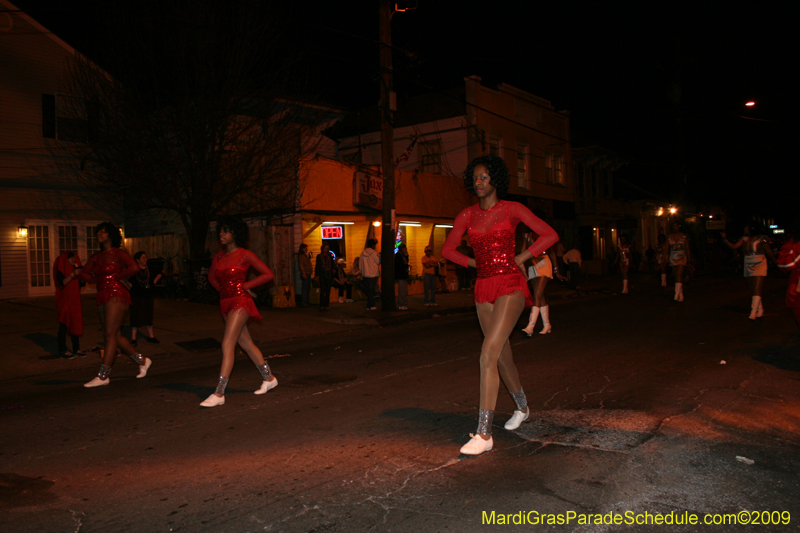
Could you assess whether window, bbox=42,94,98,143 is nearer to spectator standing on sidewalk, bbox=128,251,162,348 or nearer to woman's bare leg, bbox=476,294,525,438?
spectator standing on sidewalk, bbox=128,251,162,348

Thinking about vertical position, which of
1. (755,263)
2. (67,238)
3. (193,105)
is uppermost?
(193,105)

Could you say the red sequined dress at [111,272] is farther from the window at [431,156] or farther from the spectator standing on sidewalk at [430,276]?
the window at [431,156]

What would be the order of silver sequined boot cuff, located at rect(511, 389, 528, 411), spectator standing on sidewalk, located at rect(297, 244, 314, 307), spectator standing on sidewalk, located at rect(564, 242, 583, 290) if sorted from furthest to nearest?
spectator standing on sidewalk, located at rect(564, 242, 583, 290), spectator standing on sidewalk, located at rect(297, 244, 314, 307), silver sequined boot cuff, located at rect(511, 389, 528, 411)

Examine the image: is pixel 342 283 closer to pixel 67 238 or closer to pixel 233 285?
pixel 67 238

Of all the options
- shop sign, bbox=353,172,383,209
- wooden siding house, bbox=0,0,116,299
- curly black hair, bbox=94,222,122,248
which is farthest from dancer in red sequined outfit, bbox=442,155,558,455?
wooden siding house, bbox=0,0,116,299

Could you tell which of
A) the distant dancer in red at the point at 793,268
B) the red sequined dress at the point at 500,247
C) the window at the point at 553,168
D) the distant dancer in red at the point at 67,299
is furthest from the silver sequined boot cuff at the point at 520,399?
the window at the point at 553,168

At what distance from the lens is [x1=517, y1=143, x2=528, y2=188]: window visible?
27.4m

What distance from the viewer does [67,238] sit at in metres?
18.7

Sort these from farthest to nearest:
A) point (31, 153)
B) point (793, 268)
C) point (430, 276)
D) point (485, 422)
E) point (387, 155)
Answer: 1. point (31, 153)
2. point (430, 276)
3. point (387, 155)
4. point (793, 268)
5. point (485, 422)

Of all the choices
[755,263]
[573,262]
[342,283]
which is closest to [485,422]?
[755,263]

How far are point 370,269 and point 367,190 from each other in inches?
141

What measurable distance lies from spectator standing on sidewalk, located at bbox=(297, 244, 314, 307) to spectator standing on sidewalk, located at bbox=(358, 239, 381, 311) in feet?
5.11

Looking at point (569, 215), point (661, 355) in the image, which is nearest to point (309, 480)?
point (661, 355)

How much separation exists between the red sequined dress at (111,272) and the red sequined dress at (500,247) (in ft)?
15.7
